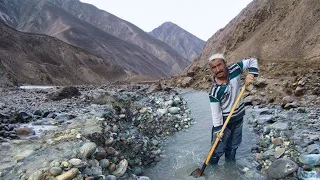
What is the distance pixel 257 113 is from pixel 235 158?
3638mm

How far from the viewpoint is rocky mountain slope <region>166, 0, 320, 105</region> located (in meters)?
13.3

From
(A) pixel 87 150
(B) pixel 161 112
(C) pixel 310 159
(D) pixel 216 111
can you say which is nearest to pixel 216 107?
(D) pixel 216 111

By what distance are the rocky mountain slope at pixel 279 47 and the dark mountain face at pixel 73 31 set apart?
6868 cm

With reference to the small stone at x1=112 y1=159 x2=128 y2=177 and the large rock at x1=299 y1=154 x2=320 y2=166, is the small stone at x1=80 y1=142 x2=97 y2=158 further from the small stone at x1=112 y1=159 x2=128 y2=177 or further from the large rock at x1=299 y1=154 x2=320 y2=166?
the large rock at x1=299 y1=154 x2=320 y2=166

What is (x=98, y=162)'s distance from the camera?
5199 mm

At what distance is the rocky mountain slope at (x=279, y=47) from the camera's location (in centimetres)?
1328

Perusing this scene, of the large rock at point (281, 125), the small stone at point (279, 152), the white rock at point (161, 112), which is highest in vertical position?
the large rock at point (281, 125)

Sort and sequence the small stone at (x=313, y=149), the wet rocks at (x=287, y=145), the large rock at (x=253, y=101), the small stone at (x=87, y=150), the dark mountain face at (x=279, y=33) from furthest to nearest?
the dark mountain face at (x=279, y=33) → the large rock at (x=253, y=101) → the small stone at (x=313, y=149) → the wet rocks at (x=287, y=145) → the small stone at (x=87, y=150)

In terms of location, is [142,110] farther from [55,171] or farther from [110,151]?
[55,171]

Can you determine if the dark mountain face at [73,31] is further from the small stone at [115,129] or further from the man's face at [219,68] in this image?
the man's face at [219,68]

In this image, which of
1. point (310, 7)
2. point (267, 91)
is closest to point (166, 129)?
point (267, 91)

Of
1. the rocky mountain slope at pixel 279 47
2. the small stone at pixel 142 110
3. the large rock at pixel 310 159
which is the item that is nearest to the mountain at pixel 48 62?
the rocky mountain slope at pixel 279 47

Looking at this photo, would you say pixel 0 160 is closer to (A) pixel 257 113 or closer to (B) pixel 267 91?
(A) pixel 257 113

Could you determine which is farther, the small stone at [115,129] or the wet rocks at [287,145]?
the small stone at [115,129]
